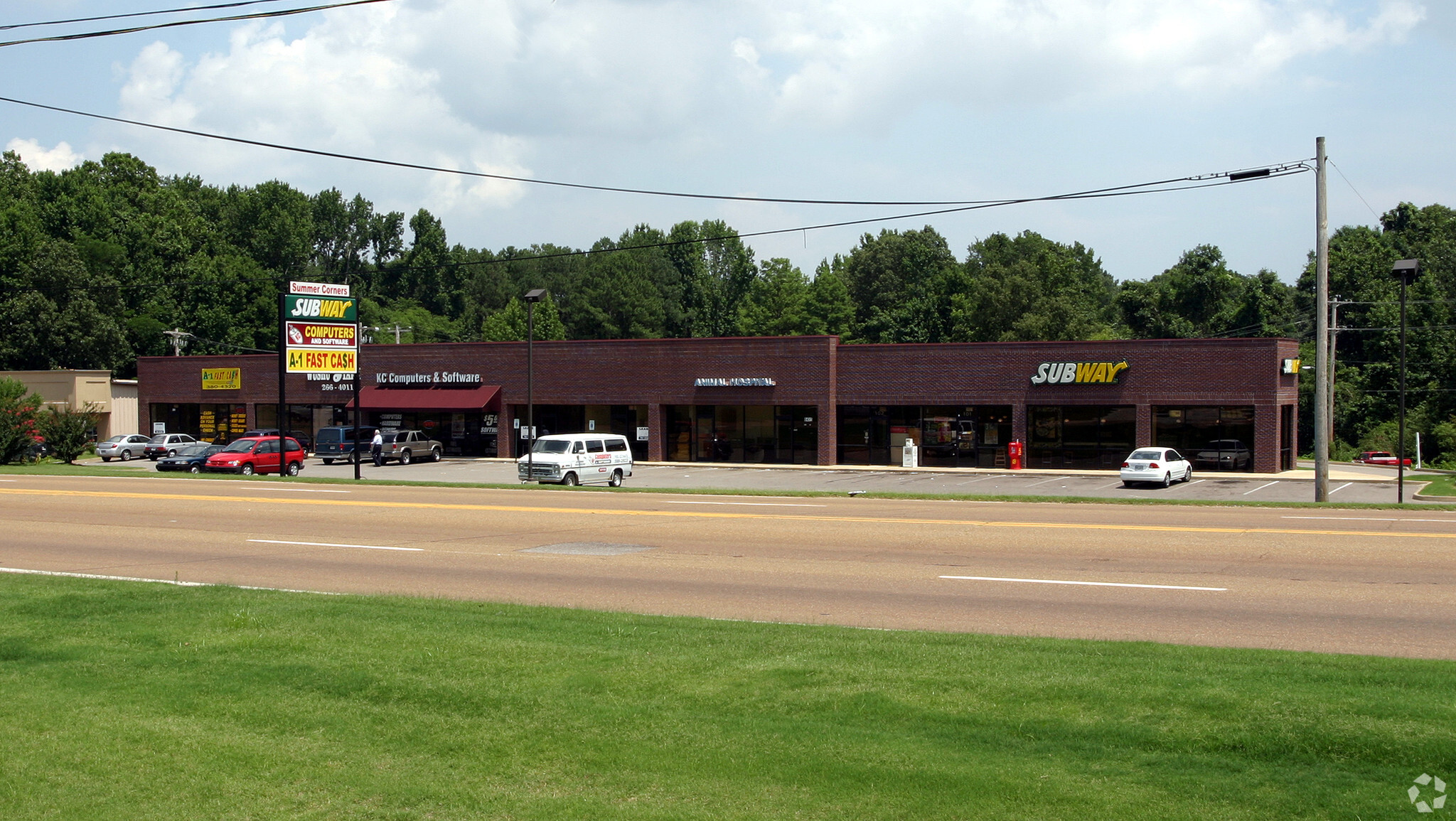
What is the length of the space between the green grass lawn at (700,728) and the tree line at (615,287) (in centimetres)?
4592

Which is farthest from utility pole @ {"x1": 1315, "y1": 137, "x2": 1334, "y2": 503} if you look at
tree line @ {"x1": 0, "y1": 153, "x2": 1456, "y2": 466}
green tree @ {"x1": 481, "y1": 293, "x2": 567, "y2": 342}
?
green tree @ {"x1": 481, "y1": 293, "x2": 567, "y2": 342}

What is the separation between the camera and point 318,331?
40.0 m

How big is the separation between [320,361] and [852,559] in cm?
2927

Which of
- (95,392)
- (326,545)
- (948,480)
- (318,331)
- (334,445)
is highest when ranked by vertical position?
(318,331)

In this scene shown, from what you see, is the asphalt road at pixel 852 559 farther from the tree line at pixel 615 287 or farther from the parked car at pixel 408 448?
the tree line at pixel 615 287

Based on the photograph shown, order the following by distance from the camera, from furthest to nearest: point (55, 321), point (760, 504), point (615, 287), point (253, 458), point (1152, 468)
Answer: point (615, 287), point (55, 321), point (253, 458), point (1152, 468), point (760, 504)

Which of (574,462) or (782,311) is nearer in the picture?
(574,462)

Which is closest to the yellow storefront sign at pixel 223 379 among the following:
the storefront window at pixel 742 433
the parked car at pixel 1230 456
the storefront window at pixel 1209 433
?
the storefront window at pixel 742 433

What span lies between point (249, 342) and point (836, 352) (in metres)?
66.8

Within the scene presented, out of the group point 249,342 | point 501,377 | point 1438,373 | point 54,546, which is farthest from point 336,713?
point 249,342

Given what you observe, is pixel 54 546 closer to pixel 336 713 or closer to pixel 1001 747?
pixel 336 713

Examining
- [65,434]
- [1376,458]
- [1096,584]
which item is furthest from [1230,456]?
[65,434]

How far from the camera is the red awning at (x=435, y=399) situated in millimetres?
Answer: 56500

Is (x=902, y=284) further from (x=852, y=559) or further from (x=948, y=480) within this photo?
(x=852, y=559)
